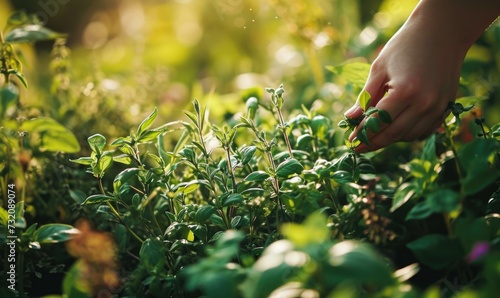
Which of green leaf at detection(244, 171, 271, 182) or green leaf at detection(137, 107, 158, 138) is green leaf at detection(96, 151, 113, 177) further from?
green leaf at detection(244, 171, 271, 182)

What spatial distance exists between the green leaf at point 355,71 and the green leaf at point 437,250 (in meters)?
0.58

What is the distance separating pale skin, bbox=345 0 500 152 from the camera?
3.24 feet

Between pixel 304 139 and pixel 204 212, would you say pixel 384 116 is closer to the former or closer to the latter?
pixel 304 139

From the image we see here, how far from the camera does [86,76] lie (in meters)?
2.10

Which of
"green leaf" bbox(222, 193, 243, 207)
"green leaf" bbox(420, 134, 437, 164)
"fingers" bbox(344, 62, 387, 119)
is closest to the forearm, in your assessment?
"fingers" bbox(344, 62, 387, 119)

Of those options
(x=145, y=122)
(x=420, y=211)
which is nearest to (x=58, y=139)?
(x=145, y=122)

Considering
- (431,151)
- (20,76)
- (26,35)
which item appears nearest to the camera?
(431,151)

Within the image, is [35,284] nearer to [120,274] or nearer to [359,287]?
[120,274]

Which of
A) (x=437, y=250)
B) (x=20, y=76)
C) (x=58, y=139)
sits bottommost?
(x=437, y=250)

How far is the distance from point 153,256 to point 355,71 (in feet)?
2.21

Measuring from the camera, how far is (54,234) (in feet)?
3.17

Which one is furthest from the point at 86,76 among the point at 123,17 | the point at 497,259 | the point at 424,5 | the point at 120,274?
the point at 123,17

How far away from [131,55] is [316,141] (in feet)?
6.32

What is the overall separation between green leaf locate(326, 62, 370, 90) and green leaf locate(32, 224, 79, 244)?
705 mm
